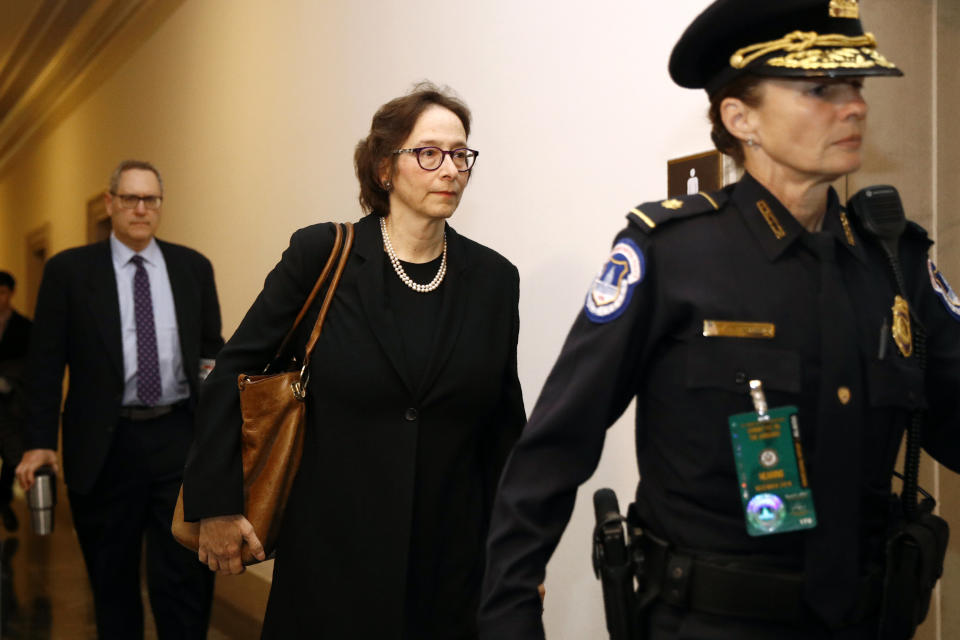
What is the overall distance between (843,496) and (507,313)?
48.7 inches

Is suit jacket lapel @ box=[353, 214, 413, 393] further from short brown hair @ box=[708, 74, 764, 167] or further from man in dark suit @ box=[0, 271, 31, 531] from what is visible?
man in dark suit @ box=[0, 271, 31, 531]

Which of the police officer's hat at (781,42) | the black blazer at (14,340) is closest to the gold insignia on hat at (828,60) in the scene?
the police officer's hat at (781,42)

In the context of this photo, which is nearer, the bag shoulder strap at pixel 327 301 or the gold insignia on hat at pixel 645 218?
the gold insignia on hat at pixel 645 218

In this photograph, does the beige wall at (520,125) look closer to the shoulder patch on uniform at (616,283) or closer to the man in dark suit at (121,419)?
the man in dark suit at (121,419)

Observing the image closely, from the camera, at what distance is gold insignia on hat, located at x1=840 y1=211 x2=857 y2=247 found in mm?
1552

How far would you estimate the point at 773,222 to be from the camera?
1520 mm

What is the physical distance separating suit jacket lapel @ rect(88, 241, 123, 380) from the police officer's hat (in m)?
2.79

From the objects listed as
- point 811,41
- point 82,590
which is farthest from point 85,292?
point 811,41

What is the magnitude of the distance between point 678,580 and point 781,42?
722 mm

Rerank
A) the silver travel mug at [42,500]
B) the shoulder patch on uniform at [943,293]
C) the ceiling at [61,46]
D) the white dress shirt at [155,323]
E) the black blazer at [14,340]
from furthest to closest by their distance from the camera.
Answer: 1. the ceiling at [61,46]
2. the black blazer at [14,340]
3. the white dress shirt at [155,323]
4. the silver travel mug at [42,500]
5. the shoulder patch on uniform at [943,293]

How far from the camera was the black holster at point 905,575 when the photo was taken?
1.44 meters

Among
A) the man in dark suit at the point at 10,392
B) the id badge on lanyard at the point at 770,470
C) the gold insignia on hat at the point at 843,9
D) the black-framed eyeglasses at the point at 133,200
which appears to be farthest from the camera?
the man in dark suit at the point at 10,392

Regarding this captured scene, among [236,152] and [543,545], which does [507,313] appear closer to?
[543,545]

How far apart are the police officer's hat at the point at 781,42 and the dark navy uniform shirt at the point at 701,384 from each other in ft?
0.57
